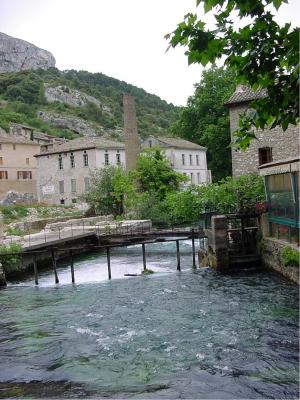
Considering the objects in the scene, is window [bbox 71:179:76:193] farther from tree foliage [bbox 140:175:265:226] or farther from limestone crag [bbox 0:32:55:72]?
limestone crag [bbox 0:32:55:72]

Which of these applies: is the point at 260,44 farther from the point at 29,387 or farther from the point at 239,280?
the point at 239,280

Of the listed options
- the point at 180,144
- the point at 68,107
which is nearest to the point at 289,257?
the point at 180,144

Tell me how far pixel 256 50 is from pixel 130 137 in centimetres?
4374

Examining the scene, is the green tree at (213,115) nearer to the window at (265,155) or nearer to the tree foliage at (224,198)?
the window at (265,155)

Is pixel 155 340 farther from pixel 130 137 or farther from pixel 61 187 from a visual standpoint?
pixel 61 187

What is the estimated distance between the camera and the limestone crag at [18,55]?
150375mm

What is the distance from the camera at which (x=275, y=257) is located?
744 inches

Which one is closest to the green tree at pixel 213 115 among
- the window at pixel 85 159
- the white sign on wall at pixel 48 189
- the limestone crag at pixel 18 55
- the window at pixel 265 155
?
the window at pixel 85 159

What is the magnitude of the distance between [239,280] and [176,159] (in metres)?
35.6

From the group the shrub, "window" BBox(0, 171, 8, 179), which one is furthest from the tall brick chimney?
the shrub

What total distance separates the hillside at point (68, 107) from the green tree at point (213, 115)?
48.9m

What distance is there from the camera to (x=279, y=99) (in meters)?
4.08

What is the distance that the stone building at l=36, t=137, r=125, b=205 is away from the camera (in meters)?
51.7

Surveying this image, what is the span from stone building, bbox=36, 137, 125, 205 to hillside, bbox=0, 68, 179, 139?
36.8 meters
